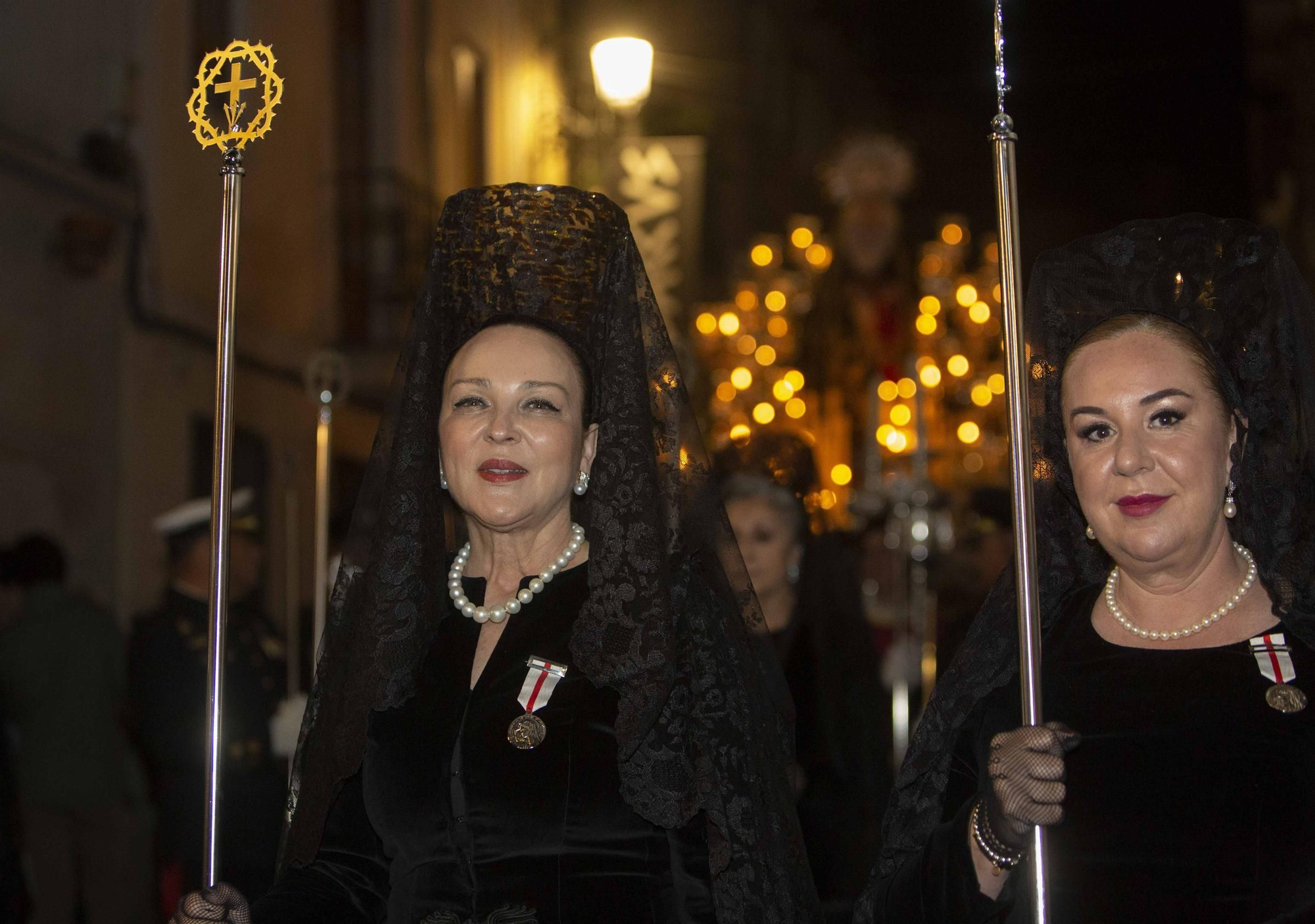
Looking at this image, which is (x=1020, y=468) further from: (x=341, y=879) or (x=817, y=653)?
(x=817, y=653)

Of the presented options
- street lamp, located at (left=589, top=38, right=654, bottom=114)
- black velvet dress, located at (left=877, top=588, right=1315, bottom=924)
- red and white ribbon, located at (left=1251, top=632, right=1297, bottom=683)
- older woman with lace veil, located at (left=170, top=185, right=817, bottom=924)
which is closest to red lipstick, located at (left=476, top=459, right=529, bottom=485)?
older woman with lace veil, located at (left=170, top=185, right=817, bottom=924)

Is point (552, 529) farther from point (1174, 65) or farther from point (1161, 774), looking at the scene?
point (1174, 65)

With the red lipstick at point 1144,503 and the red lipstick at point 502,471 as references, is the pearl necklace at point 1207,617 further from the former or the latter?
the red lipstick at point 502,471

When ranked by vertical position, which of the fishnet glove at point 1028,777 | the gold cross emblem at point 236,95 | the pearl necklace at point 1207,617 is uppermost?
the gold cross emblem at point 236,95

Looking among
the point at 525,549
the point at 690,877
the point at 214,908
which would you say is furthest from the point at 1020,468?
the point at 214,908

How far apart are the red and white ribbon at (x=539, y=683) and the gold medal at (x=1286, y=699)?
1191 millimetres

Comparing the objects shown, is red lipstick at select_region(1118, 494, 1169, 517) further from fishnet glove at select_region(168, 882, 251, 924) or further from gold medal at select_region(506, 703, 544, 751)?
fishnet glove at select_region(168, 882, 251, 924)

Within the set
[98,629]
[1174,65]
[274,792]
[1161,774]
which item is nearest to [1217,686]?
[1161,774]

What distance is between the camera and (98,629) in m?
6.49

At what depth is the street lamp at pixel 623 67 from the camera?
368 inches

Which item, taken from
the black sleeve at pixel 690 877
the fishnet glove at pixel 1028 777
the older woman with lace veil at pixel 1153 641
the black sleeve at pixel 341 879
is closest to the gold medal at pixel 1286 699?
the older woman with lace veil at pixel 1153 641

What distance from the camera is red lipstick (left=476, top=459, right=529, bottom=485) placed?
3.00 m

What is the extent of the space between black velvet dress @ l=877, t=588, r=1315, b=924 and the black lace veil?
13.6 inches

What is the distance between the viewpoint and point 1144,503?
267cm
